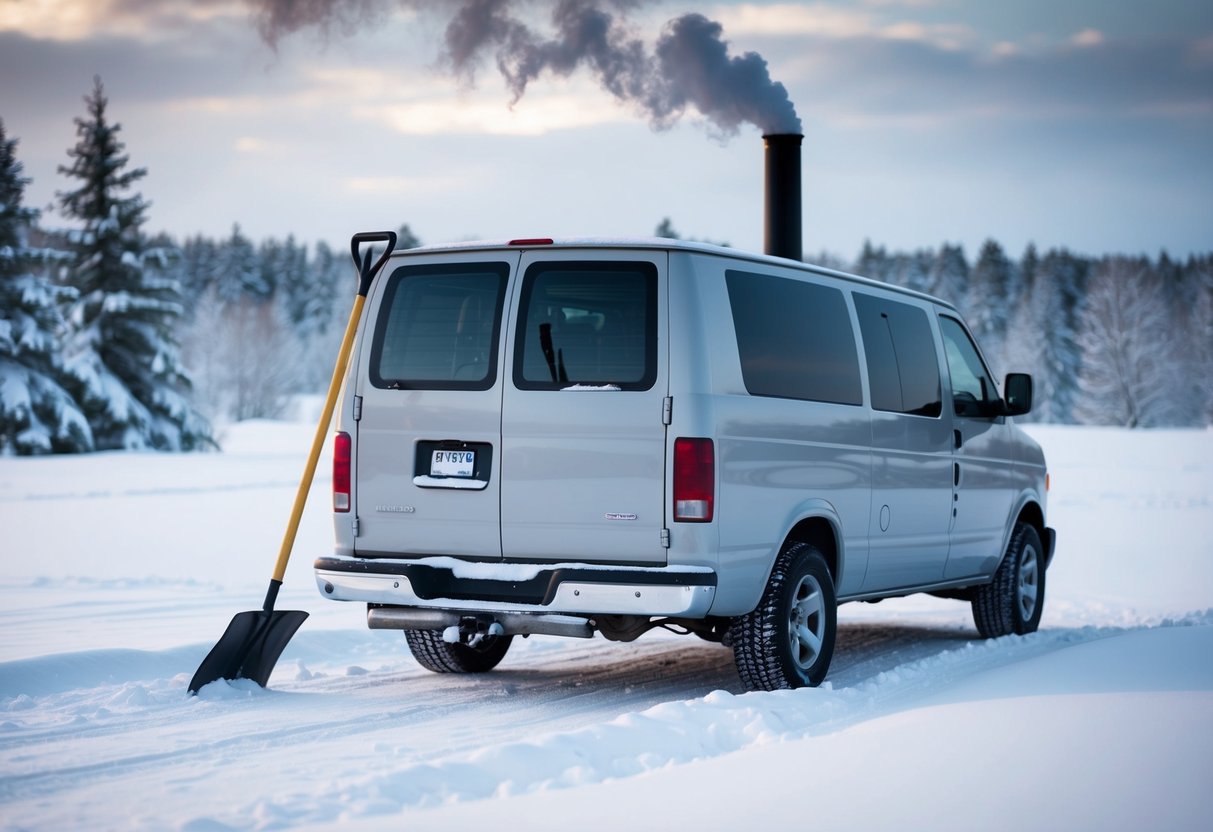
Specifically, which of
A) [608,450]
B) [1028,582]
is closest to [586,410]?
[608,450]

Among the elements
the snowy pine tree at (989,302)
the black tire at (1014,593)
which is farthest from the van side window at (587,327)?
the snowy pine tree at (989,302)

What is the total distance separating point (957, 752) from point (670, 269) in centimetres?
263

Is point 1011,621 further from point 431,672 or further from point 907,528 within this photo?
point 431,672

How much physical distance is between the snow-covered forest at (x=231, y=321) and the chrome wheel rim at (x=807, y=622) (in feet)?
106

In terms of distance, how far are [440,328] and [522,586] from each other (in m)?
1.40

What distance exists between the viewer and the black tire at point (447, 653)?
805cm

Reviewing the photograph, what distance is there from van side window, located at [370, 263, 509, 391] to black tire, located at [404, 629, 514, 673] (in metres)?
1.70

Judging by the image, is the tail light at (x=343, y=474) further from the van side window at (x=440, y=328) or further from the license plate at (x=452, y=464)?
the license plate at (x=452, y=464)

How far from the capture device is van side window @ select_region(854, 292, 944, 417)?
8031 millimetres

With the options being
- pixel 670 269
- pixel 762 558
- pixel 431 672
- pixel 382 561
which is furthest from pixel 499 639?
pixel 670 269

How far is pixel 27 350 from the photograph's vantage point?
124ft

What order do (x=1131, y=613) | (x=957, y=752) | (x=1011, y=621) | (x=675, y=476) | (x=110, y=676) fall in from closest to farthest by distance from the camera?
(x=957, y=752), (x=675, y=476), (x=110, y=676), (x=1011, y=621), (x=1131, y=613)

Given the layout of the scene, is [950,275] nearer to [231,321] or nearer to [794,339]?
[231,321]

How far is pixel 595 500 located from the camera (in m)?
6.52
